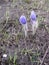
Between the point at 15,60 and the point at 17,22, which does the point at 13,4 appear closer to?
the point at 17,22

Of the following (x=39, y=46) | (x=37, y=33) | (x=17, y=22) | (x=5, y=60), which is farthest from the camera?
(x=17, y=22)

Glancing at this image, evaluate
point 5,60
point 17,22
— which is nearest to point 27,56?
point 5,60

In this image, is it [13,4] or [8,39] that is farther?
[13,4]

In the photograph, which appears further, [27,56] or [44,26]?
[44,26]

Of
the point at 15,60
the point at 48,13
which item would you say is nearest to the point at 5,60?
the point at 15,60

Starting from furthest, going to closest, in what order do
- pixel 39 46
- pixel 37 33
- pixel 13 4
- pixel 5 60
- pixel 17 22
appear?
pixel 13 4
pixel 17 22
pixel 37 33
pixel 39 46
pixel 5 60

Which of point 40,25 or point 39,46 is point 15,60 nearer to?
point 39,46

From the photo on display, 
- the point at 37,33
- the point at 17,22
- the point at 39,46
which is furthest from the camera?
the point at 17,22

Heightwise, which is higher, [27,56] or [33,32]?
[33,32]

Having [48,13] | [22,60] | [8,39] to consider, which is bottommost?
[22,60]
